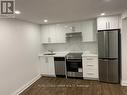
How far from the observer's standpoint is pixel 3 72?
3.03 metres

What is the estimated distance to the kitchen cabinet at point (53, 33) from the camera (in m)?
5.17

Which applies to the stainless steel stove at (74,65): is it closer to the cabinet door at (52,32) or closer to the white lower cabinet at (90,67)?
the white lower cabinet at (90,67)

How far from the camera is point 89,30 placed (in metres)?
4.73

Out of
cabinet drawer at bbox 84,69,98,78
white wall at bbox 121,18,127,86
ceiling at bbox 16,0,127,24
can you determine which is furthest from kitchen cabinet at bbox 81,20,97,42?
ceiling at bbox 16,0,127,24

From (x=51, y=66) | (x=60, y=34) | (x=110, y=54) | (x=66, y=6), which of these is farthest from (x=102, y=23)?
(x=51, y=66)

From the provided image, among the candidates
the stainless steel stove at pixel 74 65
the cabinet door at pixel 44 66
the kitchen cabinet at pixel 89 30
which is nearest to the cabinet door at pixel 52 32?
the cabinet door at pixel 44 66

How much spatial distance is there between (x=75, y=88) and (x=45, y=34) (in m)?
2.88

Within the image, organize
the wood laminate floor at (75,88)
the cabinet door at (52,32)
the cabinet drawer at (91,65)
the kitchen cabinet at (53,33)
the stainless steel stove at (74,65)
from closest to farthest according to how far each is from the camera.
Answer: the wood laminate floor at (75,88) < the cabinet drawer at (91,65) < the stainless steel stove at (74,65) < the kitchen cabinet at (53,33) < the cabinet door at (52,32)

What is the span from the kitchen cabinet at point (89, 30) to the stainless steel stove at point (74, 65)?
0.80 meters

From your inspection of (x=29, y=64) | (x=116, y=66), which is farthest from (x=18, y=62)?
(x=116, y=66)

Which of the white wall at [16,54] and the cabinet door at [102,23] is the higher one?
the cabinet door at [102,23]

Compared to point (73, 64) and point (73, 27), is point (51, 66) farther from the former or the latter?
point (73, 27)

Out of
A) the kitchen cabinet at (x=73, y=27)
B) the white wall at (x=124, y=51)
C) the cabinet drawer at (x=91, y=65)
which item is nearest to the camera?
the white wall at (x=124, y=51)

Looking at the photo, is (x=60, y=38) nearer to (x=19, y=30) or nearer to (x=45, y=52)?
(x=45, y=52)
